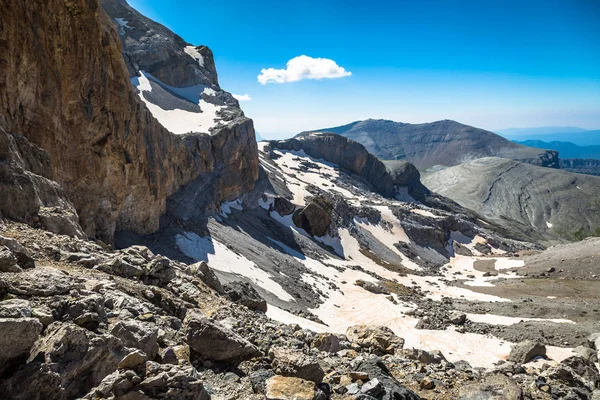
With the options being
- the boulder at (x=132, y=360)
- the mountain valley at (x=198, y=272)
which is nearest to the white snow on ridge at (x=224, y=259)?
the mountain valley at (x=198, y=272)

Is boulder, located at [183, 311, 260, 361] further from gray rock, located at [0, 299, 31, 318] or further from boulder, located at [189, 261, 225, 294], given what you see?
boulder, located at [189, 261, 225, 294]

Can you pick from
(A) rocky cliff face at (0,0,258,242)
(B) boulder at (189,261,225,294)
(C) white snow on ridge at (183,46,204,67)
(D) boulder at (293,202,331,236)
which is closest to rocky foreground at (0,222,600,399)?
(B) boulder at (189,261,225,294)

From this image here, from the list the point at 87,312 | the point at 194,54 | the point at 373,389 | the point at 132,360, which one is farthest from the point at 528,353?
the point at 194,54

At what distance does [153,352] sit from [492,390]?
9.95 meters

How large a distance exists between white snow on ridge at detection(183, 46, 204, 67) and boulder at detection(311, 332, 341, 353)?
10290 cm

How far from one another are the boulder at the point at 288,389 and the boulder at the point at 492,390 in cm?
525

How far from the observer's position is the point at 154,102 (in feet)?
235

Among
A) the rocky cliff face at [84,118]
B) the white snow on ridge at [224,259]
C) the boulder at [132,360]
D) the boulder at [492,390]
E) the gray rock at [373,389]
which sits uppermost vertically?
the rocky cliff face at [84,118]

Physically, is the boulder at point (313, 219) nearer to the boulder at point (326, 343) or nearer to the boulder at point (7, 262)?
the boulder at point (326, 343)

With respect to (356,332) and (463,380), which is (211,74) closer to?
(356,332)

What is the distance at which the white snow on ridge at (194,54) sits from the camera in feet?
339

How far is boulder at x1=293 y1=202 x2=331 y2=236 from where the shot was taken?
259ft

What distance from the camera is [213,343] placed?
10.0 m

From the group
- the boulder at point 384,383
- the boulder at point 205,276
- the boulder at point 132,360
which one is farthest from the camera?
the boulder at point 205,276
